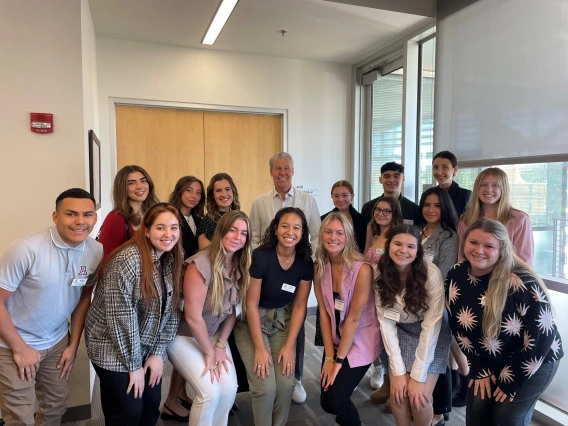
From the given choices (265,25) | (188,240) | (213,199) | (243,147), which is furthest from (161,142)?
(188,240)

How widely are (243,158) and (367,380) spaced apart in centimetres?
268

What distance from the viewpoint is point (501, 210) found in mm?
2340

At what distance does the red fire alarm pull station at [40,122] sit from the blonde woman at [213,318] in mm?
1227

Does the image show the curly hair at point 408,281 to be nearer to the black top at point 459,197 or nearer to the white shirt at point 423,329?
the white shirt at point 423,329

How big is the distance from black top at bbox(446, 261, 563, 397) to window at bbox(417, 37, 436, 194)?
2021mm

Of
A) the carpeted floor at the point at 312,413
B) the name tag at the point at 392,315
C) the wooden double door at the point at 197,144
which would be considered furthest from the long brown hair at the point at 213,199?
the wooden double door at the point at 197,144

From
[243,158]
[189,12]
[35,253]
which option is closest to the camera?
[35,253]

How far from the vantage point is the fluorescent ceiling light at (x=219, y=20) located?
3.10m

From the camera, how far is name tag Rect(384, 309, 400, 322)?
2104 millimetres

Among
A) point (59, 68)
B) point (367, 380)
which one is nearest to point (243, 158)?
point (59, 68)

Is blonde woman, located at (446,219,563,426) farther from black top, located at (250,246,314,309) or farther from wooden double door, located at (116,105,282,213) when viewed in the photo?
wooden double door, located at (116,105,282,213)

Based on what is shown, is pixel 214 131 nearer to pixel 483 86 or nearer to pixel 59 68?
pixel 59 68

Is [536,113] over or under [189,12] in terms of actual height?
under

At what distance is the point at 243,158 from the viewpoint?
4.52 metres
